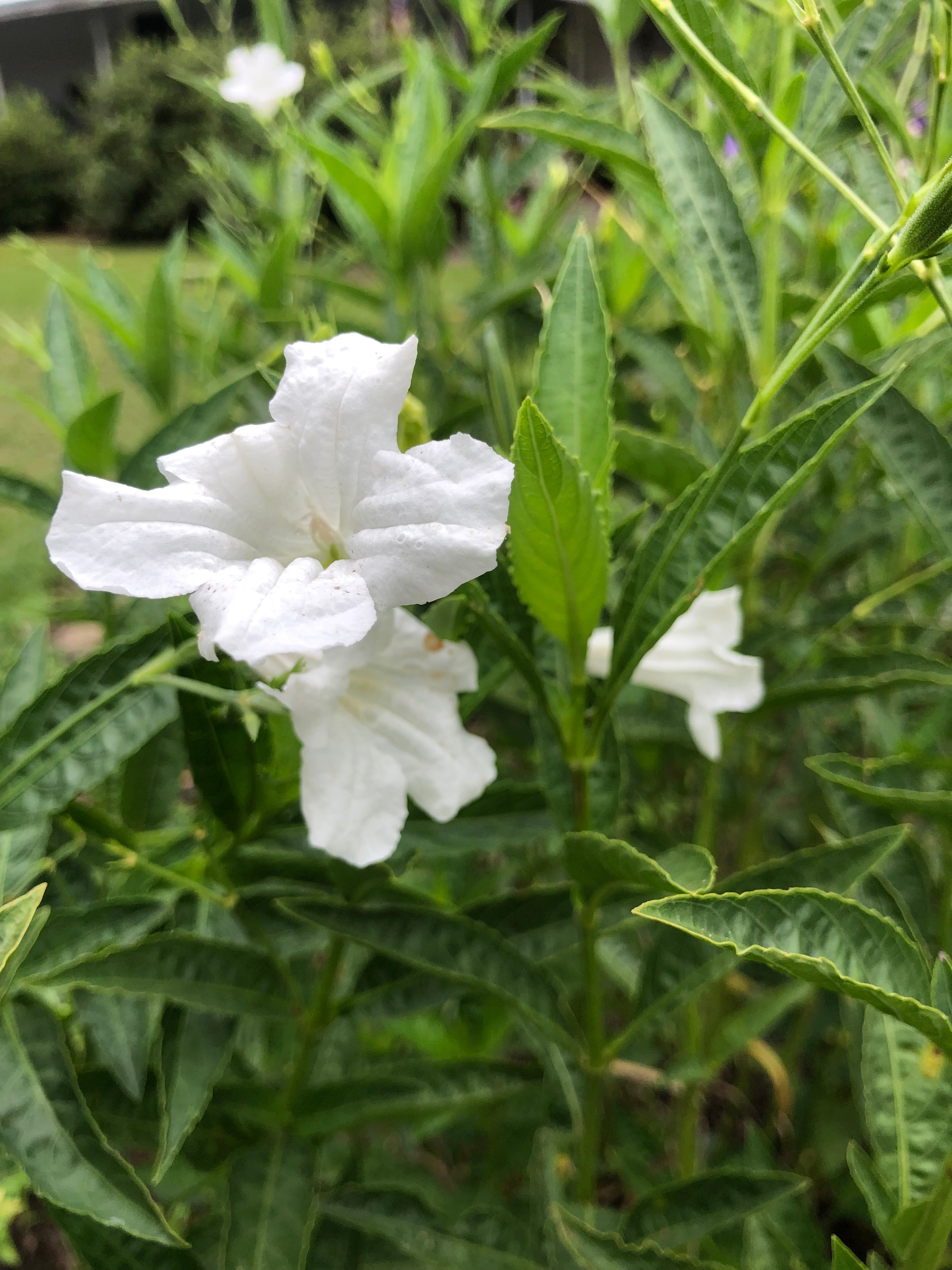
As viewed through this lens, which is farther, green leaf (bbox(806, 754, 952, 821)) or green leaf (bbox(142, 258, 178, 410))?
green leaf (bbox(142, 258, 178, 410))

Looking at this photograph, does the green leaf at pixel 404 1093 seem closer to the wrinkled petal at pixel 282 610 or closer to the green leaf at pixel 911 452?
the wrinkled petal at pixel 282 610

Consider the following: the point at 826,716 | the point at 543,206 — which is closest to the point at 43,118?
the point at 543,206

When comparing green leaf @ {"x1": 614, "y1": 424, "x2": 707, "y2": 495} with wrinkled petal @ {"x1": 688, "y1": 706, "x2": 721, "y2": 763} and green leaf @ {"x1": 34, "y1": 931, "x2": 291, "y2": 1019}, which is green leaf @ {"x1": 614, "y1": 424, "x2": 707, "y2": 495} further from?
green leaf @ {"x1": 34, "y1": 931, "x2": 291, "y2": 1019}

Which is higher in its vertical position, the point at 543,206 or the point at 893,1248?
the point at 543,206

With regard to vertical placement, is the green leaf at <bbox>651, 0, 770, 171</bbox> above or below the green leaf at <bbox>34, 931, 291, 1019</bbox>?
above

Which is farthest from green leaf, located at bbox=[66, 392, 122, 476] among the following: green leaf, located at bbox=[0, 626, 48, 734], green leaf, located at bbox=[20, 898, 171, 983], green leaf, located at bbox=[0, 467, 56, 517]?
green leaf, located at bbox=[20, 898, 171, 983]

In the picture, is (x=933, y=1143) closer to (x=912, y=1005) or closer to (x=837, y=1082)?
(x=912, y=1005)
